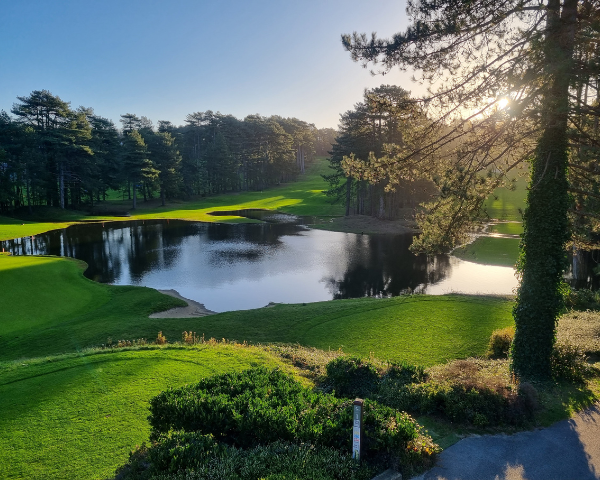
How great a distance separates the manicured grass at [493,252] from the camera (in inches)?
1337

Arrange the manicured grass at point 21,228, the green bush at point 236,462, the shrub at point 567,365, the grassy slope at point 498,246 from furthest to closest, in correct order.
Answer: the manicured grass at point 21,228 → the grassy slope at point 498,246 → the shrub at point 567,365 → the green bush at point 236,462

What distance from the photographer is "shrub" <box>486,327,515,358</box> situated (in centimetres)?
1380

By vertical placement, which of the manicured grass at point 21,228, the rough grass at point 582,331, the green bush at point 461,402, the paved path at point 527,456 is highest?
the manicured grass at point 21,228

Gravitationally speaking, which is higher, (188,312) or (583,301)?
(583,301)

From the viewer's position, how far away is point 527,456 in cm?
693

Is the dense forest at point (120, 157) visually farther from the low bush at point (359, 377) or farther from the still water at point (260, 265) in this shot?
the low bush at point (359, 377)

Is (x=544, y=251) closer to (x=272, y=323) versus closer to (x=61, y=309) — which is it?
(x=272, y=323)

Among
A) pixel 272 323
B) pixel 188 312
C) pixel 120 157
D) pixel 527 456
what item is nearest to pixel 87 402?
pixel 527 456

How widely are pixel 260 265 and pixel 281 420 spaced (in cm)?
2582

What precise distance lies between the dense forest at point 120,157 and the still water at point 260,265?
19661 mm

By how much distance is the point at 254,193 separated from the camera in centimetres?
9044

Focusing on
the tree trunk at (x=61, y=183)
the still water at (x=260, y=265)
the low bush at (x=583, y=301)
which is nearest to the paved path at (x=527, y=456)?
the low bush at (x=583, y=301)

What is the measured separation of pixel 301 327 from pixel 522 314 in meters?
9.37

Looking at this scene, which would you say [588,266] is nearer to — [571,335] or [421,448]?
[571,335]
